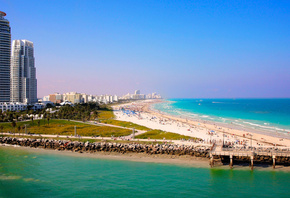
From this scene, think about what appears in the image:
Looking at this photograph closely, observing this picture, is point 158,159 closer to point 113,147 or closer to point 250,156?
point 113,147

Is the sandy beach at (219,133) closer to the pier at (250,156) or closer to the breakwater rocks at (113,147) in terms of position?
the pier at (250,156)

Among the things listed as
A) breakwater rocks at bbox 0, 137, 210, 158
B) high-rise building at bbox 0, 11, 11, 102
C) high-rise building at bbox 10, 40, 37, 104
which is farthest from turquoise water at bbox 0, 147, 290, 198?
high-rise building at bbox 10, 40, 37, 104

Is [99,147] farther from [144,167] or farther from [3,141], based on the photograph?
[3,141]

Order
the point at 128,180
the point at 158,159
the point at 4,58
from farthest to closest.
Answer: the point at 4,58, the point at 158,159, the point at 128,180

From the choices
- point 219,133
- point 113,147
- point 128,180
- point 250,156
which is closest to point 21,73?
point 113,147

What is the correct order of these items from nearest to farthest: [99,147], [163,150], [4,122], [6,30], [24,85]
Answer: [163,150] < [99,147] < [4,122] < [6,30] < [24,85]

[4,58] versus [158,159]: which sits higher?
[4,58]

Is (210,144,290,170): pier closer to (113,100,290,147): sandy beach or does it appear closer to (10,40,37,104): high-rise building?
(113,100,290,147): sandy beach

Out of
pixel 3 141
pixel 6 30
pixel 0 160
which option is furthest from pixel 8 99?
pixel 0 160
